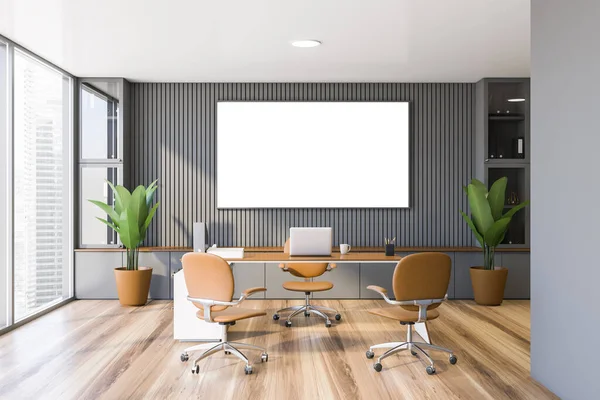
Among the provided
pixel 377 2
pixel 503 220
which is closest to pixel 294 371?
pixel 377 2

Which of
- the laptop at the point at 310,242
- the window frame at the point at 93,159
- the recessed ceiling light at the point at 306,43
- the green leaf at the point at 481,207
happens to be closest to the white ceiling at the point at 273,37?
the recessed ceiling light at the point at 306,43

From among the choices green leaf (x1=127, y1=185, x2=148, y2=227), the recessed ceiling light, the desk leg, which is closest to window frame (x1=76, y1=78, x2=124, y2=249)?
green leaf (x1=127, y1=185, x2=148, y2=227)

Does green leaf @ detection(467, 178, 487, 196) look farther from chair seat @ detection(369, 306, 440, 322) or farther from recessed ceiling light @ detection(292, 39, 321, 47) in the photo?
chair seat @ detection(369, 306, 440, 322)

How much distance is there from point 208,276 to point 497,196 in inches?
156

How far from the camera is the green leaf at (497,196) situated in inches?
252

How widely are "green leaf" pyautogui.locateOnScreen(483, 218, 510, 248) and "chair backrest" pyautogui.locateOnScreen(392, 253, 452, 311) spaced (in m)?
2.54

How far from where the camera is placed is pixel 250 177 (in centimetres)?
708

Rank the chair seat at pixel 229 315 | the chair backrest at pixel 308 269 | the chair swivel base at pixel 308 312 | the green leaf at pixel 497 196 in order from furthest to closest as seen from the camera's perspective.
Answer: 1. the green leaf at pixel 497 196
2. the chair backrest at pixel 308 269
3. the chair swivel base at pixel 308 312
4. the chair seat at pixel 229 315

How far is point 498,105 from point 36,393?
19.7ft

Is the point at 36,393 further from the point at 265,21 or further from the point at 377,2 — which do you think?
the point at 377,2

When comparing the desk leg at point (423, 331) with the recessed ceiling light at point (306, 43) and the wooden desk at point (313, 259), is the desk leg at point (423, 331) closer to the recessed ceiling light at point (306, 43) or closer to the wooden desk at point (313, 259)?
the wooden desk at point (313, 259)

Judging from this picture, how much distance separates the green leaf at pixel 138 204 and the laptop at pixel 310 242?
7.58 feet

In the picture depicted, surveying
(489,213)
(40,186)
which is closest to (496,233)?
(489,213)

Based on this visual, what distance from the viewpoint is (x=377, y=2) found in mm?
4215
